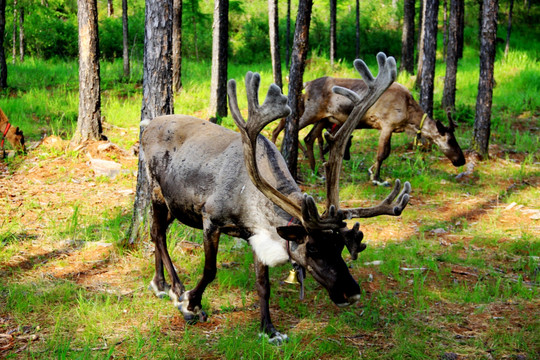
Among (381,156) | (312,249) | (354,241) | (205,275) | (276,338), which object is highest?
(354,241)

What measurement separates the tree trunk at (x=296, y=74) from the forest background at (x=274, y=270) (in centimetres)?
80

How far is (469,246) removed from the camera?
704cm

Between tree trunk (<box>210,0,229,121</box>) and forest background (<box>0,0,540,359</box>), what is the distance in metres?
0.66

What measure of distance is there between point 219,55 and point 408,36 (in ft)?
30.8

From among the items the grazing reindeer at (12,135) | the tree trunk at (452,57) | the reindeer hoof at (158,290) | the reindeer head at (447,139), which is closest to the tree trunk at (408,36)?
the tree trunk at (452,57)

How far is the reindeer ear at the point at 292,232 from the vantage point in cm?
416

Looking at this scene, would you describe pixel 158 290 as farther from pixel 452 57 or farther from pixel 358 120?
pixel 452 57

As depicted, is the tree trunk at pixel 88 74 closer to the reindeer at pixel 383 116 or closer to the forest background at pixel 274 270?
the forest background at pixel 274 270

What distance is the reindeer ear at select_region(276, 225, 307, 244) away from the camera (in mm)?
4160

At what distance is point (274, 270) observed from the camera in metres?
6.21

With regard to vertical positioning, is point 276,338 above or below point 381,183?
below

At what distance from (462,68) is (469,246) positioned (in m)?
17.2

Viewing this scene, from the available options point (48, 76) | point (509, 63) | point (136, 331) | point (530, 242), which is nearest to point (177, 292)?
point (136, 331)

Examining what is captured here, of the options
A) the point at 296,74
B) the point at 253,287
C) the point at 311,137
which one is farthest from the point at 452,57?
the point at 253,287
